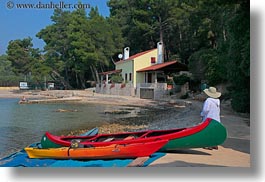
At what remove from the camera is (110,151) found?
15.1 feet

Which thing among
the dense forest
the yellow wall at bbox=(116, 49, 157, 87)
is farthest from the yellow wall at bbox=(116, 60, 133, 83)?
the dense forest

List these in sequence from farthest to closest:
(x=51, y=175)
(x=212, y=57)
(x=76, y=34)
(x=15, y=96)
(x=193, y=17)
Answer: (x=15, y=96) < (x=212, y=57) < (x=193, y=17) < (x=76, y=34) < (x=51, y=175)

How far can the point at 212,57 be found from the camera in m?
14.0

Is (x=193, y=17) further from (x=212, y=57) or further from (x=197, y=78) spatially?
(x=197, y=78)

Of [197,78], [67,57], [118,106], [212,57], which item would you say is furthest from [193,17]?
[67,57]

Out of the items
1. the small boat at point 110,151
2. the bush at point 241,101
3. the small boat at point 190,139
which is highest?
the bush at point 241,101

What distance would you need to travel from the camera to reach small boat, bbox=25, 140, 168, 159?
181 inches

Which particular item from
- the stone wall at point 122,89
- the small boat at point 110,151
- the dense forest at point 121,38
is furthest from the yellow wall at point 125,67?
the small boat at point 110,151

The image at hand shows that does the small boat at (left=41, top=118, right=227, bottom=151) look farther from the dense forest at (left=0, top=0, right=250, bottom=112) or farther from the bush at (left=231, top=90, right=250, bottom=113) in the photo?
the bush at (left=231, top=90, right=250, bottom=113)

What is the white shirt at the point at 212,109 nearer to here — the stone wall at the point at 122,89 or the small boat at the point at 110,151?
the small boat at the point at 110,151

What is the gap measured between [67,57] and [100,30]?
188 cm

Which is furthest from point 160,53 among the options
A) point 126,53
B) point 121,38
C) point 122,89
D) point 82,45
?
point 122,89

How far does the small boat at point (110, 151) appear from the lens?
4594 mm

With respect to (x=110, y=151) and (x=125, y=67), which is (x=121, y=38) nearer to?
(x=125, y=67)
